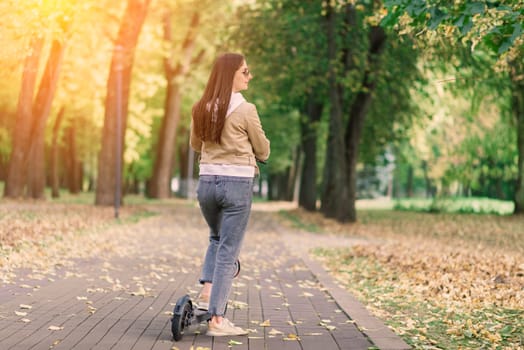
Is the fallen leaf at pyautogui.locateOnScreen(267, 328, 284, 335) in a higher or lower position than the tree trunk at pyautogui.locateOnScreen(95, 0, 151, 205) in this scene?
lower

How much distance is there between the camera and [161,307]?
24.9 ft

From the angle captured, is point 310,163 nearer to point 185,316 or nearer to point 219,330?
point 219,330

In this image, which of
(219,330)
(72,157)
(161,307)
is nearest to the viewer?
(219,330)

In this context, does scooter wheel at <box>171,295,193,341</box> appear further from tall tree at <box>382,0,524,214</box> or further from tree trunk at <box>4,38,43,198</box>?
tree trunk at <box>4,38,43,198</box>

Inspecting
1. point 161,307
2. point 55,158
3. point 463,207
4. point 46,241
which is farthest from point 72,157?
point 161,307

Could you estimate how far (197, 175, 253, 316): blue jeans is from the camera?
5879 millimetres

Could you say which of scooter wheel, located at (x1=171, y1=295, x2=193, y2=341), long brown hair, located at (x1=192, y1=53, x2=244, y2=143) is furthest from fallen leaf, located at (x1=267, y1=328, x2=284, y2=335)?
long brown hair, located at (x1=192, y1=53, x2=244, y2=143)

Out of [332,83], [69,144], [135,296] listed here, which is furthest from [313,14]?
[69,144]

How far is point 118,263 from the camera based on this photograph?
38.4 ft

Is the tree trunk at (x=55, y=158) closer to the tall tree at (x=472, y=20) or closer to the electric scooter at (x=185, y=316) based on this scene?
the tall tree at (x=472, y=20)

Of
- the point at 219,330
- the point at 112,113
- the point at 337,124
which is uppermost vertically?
the point at 112,113

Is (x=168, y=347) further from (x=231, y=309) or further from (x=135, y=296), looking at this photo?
(x=135, y=296)

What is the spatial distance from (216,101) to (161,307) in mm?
2602

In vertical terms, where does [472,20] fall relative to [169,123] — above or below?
below
